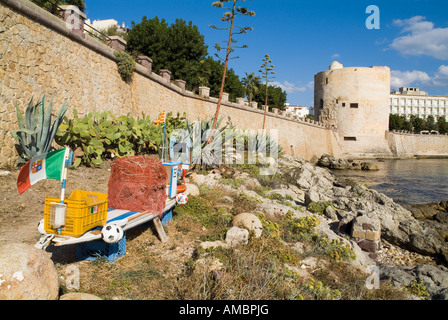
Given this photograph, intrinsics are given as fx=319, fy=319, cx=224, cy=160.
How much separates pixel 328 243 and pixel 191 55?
2113 cm

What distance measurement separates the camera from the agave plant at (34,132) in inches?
273

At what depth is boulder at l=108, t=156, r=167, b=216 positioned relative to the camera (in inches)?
175

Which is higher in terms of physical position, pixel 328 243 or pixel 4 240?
pixel 4 240

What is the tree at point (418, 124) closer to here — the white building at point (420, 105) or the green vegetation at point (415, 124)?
the green vegetation at point (415, 124)

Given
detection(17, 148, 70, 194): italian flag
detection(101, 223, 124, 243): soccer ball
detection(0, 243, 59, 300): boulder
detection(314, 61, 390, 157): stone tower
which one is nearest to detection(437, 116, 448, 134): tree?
detection(314, 61, 390, 157): stone tower

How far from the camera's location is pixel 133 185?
4441 millimetres

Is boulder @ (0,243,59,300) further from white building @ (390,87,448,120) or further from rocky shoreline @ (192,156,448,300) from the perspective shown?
white building @ (390,87,448,120)

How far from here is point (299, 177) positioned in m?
13.5

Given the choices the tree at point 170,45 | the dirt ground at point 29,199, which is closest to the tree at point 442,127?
the tree at point 170,45

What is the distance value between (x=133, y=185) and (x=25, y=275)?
2000 millimetres

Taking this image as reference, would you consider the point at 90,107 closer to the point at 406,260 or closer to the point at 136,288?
the point at 136,288

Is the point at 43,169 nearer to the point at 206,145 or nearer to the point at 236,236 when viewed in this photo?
the point at 236,236
